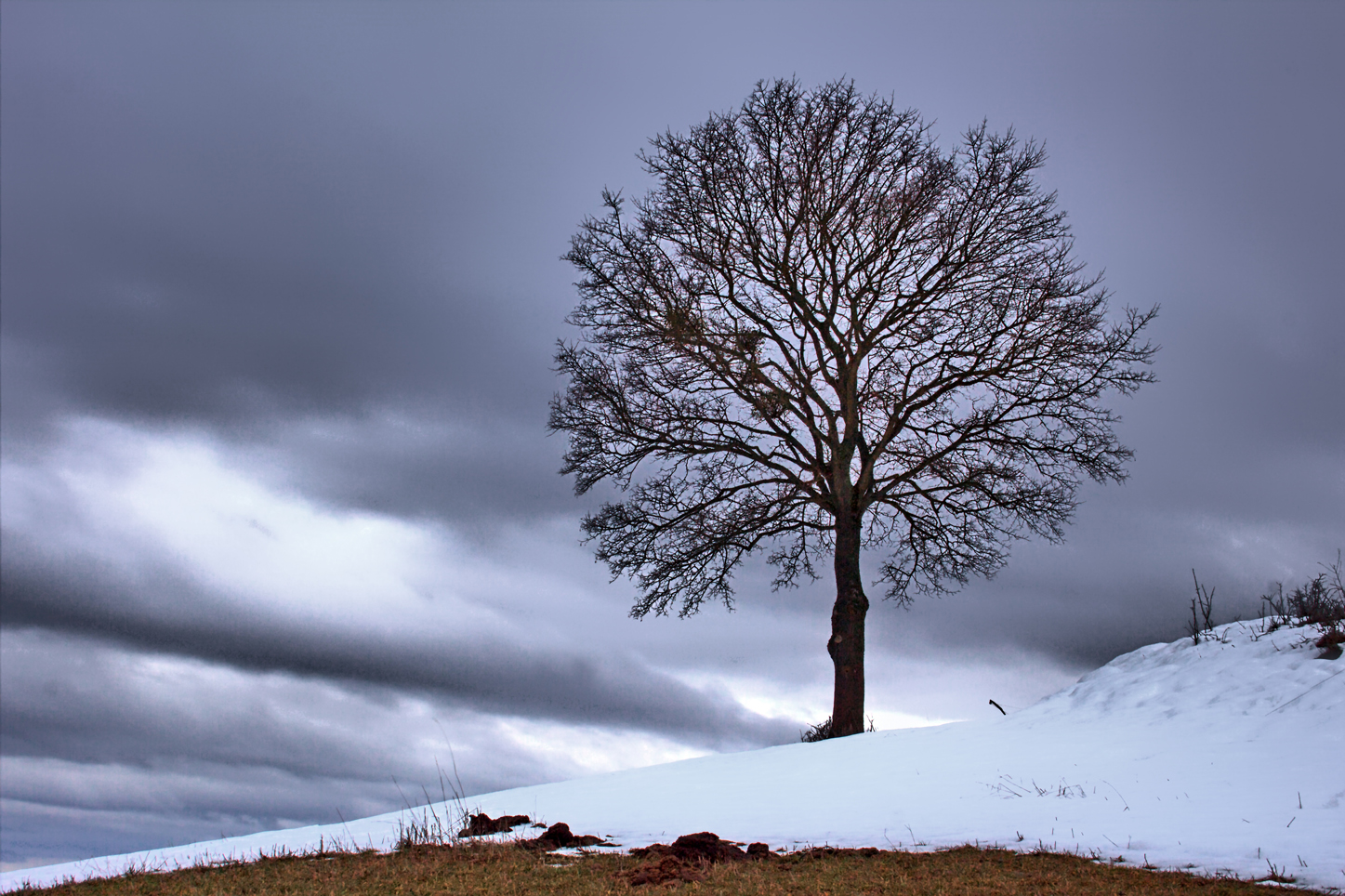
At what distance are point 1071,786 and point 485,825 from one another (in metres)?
5.27

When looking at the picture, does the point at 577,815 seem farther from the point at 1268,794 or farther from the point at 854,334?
the point at 854,334

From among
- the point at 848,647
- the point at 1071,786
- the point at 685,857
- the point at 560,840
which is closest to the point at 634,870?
the point at 685,857

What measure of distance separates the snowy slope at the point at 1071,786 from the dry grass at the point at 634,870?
602 millimetres

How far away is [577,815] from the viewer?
9.20 meters

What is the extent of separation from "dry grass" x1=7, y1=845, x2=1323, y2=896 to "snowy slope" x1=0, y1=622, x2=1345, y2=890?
1.97 feet

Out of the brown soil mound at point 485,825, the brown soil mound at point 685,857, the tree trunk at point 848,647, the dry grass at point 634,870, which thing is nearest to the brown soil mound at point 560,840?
the dry grass at point 634,870

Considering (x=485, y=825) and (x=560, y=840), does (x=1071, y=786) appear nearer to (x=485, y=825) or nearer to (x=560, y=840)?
(x=560, y=840)

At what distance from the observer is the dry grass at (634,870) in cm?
559

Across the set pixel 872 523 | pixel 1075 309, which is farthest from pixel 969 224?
pixel 872 523

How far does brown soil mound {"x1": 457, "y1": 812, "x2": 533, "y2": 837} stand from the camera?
809 cm

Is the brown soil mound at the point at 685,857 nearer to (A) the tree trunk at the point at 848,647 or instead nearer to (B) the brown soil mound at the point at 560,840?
(B) the brown soil mound at the point at 560,840

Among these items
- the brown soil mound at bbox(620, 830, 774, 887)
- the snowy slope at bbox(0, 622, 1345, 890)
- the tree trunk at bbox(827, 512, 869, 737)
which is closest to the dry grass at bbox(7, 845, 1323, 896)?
the brown soil mound at bbox(620, 830, 774, 887)

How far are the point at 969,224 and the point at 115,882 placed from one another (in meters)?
14.8

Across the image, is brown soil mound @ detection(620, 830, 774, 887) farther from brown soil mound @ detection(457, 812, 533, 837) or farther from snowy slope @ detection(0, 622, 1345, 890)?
brown soil mound @ detection(457, 812, 533, 837)
